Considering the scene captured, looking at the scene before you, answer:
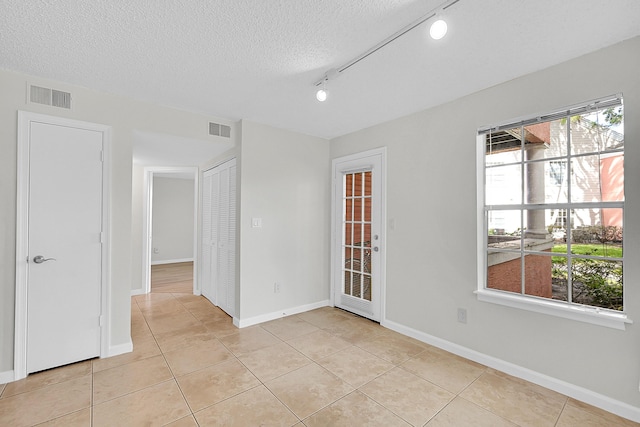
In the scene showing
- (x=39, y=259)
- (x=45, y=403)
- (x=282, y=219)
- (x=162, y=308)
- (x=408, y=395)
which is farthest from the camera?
(x=162, y=308)

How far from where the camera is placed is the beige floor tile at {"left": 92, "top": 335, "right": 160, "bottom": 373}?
2.49 m

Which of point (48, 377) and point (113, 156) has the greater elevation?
point (113, 156)

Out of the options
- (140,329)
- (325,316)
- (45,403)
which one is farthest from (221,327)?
(45,403)

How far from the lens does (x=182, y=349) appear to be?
2.79 metres

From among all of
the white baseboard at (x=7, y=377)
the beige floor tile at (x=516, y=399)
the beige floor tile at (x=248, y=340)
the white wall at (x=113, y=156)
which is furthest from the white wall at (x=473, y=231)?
the white baseboard at (x=7, y=377)

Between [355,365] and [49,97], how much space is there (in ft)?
11.6

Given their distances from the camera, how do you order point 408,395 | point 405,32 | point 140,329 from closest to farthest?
point 405,32 → point 408,395 → point 140,329

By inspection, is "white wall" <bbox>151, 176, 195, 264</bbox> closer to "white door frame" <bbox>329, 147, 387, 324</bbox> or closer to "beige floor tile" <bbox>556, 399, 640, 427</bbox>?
"white door frame" <bbox>329, 147, 387, 324</bbox>

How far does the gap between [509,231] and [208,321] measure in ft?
11.4

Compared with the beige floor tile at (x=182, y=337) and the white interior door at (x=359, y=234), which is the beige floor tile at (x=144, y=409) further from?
the white interior door at (x=359, y=234)

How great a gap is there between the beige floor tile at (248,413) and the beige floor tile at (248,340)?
2.37ft

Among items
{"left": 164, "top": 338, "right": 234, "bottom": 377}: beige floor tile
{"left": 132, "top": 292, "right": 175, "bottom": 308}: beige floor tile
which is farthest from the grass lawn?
{"left": 132, "top": 292, "right": 175, "bottom": 308}: beige floor tile

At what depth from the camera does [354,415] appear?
1.87 m

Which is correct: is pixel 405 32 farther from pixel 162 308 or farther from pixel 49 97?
pixel 162 308
